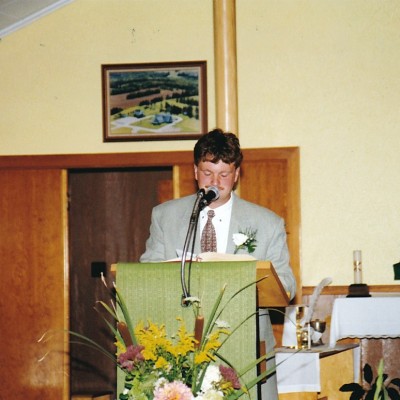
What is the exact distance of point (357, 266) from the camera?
6.12 meters

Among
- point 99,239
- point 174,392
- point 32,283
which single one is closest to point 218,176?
point 174,392

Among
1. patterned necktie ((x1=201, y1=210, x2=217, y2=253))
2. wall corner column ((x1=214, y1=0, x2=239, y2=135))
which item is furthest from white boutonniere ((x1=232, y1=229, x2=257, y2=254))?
wall corner column ((x1=214, y1=0, x2=239, y2=135))

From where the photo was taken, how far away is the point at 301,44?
6.48m

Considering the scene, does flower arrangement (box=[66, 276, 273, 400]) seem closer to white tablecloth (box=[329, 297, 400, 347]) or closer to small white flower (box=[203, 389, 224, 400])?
small white flower (box=[203, 389, 224, 400])

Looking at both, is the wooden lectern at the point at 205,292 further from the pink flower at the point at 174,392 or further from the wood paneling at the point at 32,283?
the wood paneling at the point at 32,283

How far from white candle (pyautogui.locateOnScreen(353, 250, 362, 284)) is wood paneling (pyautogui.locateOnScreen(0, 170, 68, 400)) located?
226cm

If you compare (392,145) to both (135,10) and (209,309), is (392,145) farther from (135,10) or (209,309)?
(209,309)

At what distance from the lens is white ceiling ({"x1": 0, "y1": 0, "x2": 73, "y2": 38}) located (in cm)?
626

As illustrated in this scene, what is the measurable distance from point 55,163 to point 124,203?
5.02 feet

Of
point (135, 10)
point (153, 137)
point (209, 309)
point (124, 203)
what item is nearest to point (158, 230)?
point (209, 309)

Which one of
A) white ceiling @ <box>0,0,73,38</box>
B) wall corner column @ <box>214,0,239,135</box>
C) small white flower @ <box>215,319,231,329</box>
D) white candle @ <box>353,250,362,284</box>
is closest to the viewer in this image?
small white flower @ <box>215,319,231,329</box>

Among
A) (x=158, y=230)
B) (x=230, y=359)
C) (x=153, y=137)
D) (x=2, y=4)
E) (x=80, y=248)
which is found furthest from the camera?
(x=80, y=248)

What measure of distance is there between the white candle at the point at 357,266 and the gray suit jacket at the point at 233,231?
2924 mm

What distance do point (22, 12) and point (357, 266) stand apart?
127 inches
